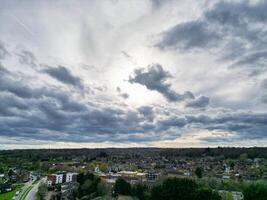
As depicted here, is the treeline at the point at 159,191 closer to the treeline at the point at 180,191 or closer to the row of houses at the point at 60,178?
the treeline at the point at 180,191

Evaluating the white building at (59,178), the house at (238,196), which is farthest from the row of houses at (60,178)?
the house at (238,196)

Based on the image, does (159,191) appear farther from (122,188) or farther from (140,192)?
(122,188)

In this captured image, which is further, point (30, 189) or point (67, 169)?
point (67, 169)

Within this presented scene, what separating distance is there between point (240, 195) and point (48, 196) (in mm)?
37238

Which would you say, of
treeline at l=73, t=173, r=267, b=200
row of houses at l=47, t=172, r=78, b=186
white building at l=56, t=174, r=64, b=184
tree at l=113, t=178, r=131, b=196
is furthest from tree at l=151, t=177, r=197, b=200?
white building at l=56, t=174, r=64, b=184

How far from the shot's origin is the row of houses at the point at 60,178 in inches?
3401

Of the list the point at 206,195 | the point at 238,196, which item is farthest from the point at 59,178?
the point at 206,195

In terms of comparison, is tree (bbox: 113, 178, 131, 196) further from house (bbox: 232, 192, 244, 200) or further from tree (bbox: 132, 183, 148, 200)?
Result: house (bbox: 232, 192, 244, 200)

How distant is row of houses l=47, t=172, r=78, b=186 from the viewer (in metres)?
86.4

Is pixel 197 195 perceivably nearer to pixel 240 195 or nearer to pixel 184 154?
pixel 240 195

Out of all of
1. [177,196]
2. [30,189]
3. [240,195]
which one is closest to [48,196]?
[30,189]

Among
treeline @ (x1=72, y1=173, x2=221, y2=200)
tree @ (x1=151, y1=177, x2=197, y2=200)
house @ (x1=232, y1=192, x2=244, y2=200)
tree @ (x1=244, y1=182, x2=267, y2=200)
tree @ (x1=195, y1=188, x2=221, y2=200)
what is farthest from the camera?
house @ (x1=232, y1=192, x2=244, y2=200)

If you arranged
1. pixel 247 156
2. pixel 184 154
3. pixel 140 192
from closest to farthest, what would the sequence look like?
pixel 140 192 < pixel 247 156 < pixel 184 154

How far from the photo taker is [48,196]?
64.9m
